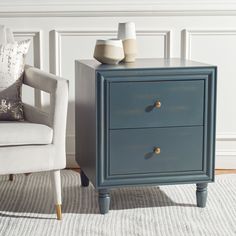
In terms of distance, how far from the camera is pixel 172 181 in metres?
2.57

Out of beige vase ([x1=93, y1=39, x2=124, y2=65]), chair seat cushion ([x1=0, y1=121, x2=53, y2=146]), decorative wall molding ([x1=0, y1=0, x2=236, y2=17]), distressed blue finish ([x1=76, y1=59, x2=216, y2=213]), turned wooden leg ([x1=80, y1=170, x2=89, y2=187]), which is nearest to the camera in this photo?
chair seat cushion ([x1=0, y1=121, x2=53, y2=146])

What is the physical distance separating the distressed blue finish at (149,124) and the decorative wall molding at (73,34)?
0.64 meters

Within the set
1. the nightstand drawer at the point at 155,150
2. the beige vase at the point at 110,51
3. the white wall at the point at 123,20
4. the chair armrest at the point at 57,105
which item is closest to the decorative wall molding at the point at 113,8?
the white wall at the point at 123,20

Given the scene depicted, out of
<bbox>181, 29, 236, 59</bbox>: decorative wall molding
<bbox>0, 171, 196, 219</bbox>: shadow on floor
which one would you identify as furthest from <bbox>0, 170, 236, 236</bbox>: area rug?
<bbox>181, 29, 236, 59</bbox>: decorative wall molding

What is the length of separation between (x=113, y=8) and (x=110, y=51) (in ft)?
2.14

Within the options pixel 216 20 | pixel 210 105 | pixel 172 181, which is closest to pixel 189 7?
pixel 216 20

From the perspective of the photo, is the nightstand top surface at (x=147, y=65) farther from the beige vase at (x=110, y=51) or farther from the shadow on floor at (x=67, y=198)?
the shadow on floor at (x=67, y=198)

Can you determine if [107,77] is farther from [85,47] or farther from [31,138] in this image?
[85,47]

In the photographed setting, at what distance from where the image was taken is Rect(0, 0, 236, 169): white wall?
3.18m

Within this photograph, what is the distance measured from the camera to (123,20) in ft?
10.6

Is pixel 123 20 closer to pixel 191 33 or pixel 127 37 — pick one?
pixel 191 33

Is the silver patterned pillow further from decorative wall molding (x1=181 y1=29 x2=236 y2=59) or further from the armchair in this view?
decorative wall molding (x1=181 y1=29 x2=236 y2=59)

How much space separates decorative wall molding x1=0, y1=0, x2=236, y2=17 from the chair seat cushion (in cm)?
91

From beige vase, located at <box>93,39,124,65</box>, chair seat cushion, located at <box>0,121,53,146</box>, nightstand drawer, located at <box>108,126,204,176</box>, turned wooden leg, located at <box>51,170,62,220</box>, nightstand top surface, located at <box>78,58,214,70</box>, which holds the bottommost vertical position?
turned wooden leg, located at <box>51,170,62,220</box>
